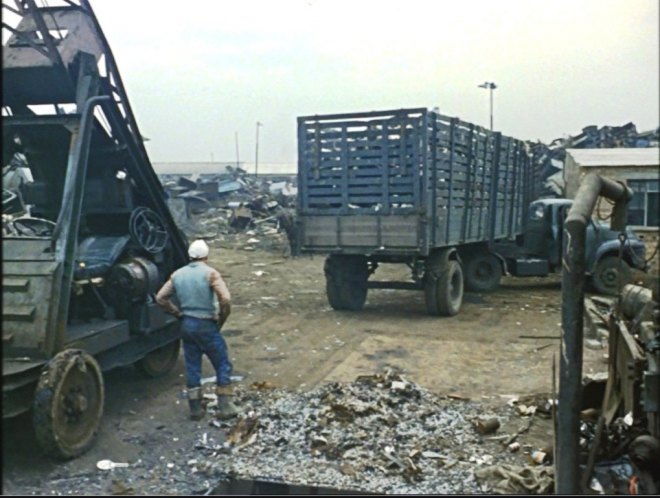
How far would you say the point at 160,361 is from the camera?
7.17 m

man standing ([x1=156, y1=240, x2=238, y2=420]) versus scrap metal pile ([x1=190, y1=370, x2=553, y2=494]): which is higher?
man standing ([x1=156, y1=240, x2=238, y2=420])

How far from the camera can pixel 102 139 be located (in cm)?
621

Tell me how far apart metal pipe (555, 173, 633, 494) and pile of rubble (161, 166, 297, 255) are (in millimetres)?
14618

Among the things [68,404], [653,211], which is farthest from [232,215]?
[653,211]

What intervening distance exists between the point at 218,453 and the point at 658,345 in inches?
121

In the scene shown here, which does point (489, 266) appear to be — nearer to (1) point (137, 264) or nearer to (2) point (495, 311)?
(2) point (495, 311)

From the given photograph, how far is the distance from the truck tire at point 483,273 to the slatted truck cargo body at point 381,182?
2.20 meters

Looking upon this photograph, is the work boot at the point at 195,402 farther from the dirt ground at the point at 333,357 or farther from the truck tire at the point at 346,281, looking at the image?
the truck tire at the point at 346,281

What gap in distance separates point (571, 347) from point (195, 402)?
3.48 m

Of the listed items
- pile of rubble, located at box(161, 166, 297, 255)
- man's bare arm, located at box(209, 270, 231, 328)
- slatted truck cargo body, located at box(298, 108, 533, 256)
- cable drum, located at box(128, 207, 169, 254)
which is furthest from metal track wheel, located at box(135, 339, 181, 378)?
pile of rubble, located at box(161, 166, 297, 255)

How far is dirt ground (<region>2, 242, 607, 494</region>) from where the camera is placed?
5.13 m

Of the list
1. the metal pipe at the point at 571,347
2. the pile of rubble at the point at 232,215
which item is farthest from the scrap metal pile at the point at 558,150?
the metal pipe at the point at 571,347

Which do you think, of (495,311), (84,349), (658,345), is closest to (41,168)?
(84,349)

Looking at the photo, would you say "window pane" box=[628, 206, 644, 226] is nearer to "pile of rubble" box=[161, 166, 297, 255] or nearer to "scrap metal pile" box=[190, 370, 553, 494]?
"scrap metal pile" box=[190, 370, 553, 494]
